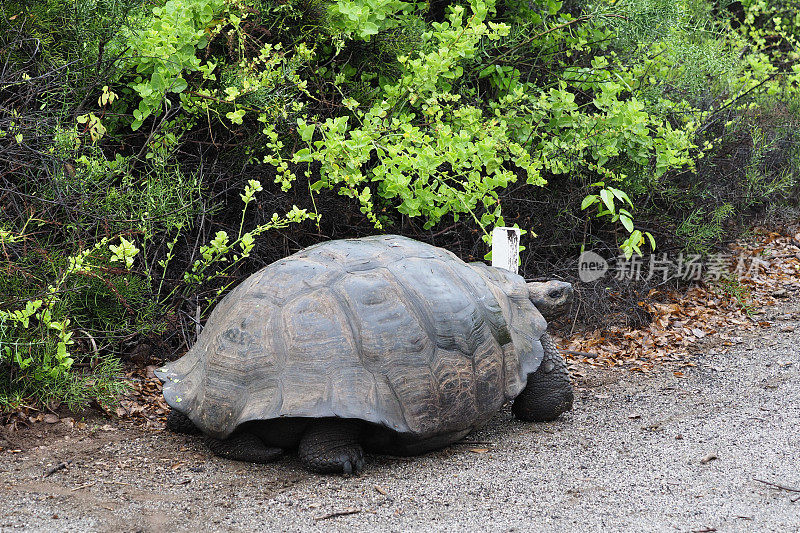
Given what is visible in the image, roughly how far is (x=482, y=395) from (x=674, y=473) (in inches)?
34.6

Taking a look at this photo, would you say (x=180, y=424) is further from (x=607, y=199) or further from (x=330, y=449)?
(x=607, y=199)

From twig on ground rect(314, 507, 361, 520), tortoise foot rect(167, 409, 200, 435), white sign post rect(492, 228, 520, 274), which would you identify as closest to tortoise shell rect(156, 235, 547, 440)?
tortoise foot rect(167, 409, 200, 435)

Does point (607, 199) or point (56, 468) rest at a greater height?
point (607, 199)

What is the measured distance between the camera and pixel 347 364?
318 centimetres

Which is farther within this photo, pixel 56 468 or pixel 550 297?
pixel 550 297

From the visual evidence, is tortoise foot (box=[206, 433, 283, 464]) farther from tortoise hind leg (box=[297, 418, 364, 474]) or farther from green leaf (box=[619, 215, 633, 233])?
green leaf (box=[619, 215, 633, 233])

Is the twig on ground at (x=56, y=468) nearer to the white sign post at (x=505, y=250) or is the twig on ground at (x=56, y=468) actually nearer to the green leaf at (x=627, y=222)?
the white sign post at (x=505, y=250)

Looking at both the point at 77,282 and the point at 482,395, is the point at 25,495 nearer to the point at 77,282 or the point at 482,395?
the point at 77,282

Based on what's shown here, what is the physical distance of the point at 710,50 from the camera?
7309mm

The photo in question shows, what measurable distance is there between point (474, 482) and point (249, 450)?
979mm

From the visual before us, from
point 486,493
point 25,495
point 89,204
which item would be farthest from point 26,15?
point 486,493

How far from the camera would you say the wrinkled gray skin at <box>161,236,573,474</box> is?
10.3ft

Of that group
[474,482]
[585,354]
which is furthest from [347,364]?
[585,354]

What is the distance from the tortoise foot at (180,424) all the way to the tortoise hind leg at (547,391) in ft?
5.42
